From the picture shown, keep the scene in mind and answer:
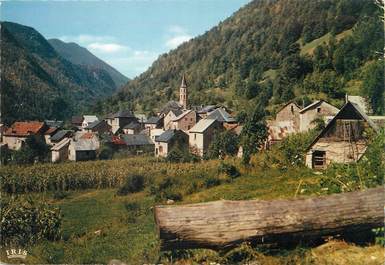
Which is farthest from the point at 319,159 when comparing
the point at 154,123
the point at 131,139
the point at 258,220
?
the point at 154,123

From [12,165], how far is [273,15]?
3257 inches

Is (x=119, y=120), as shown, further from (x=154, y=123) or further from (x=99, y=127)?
(x=154, y=123)

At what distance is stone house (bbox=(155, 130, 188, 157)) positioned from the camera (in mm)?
41688

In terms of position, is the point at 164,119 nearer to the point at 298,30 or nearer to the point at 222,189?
the point at 298,30

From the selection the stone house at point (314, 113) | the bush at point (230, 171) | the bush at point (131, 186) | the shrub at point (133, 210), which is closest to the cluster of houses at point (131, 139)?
the stone house at point (314, 113)

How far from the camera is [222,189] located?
674 inches

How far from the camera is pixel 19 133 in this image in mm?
40062

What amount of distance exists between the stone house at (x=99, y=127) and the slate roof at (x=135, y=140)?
1170 cm

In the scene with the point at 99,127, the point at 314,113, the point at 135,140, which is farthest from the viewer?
the point at 99,127

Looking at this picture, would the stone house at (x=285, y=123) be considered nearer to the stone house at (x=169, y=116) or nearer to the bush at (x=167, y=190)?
the bush at (x=167, y=190)

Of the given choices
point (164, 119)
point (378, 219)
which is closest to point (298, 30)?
point (164, 119)

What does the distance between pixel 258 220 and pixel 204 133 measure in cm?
3317

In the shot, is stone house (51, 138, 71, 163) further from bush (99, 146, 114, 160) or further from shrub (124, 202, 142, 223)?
shrub (124, 202, 142, 223)

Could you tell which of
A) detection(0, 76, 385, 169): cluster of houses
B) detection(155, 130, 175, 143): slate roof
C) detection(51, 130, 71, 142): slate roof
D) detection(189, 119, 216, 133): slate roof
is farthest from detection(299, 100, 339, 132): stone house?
detection(51, 130, 71, 142): slate roof
